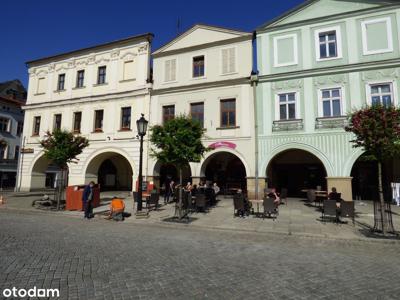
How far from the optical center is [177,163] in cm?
1254

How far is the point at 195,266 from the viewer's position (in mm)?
5633

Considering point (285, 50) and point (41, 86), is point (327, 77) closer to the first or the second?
point (285, 50)

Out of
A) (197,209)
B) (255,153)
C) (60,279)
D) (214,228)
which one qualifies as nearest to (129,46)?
(255,153)

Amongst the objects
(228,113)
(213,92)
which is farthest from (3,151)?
(228,113)

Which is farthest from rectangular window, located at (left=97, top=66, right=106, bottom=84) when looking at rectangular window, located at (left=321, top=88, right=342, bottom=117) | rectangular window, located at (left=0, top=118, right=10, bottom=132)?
rectangular window, located at (left=0, top=118, right=10, bottom=132)

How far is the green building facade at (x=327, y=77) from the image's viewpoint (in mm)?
15961

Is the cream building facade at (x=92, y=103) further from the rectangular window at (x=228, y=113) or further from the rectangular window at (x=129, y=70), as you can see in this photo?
the rectangular window at (x=228, y=113)

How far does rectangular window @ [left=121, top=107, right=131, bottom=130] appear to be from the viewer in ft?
73.2

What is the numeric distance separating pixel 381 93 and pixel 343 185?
5.93 metres

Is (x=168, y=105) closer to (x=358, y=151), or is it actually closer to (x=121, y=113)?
(x=121, y=113)

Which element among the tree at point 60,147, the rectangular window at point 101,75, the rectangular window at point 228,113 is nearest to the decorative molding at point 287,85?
the rectangular window at point 228,113

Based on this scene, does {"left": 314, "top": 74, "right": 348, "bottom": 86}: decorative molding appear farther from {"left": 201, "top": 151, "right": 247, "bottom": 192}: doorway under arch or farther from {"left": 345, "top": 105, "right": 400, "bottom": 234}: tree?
{"left": 201, "top": 151, "right": 247, "bottom": 192}: doorway under arch

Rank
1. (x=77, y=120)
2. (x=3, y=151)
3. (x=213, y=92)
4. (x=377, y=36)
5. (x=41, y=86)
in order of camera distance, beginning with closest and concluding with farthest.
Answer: (x=377, y=36) < (x=213, y=92) < (x=77, y=120) < (x=41, y=86) < (x=3, y=151)

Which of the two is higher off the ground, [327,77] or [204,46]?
[204,46]
